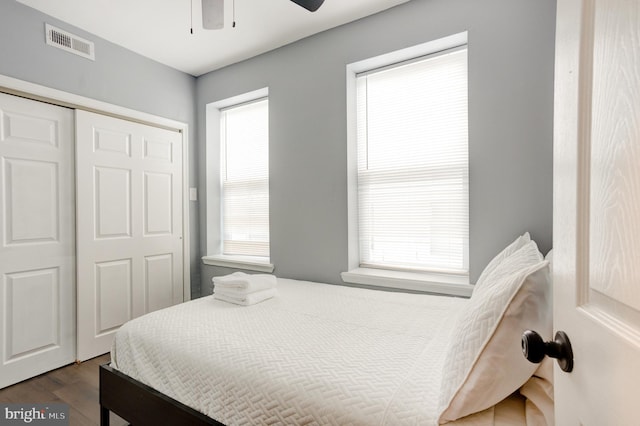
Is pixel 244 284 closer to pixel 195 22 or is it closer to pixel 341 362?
pixel 341 362

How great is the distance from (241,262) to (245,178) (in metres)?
0.90

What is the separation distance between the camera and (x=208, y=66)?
335cm

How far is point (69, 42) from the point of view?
8.38 ft

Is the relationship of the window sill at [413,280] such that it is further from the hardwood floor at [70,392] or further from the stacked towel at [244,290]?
the hardwood floor at [70,392]

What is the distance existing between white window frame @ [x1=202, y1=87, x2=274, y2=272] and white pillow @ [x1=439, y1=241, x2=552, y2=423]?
259cm

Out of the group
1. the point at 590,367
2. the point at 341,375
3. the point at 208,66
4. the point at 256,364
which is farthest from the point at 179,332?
the point at 208,66

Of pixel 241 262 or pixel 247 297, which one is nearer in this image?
pixel 247 297

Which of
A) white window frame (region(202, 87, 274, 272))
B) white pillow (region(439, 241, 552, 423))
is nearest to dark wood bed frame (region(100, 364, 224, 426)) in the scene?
white pillow (region(439, 241, 552, 423))

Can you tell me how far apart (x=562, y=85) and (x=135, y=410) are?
189 cm

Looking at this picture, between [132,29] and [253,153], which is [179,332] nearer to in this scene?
[253,153]

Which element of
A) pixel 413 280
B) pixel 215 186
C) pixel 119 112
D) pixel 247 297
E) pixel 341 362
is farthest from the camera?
pixel 215 186

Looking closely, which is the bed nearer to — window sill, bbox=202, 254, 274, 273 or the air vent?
window sill, bbox=202, 254, 274, 273

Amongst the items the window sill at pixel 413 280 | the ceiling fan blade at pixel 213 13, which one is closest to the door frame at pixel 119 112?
the ceiling fan blade at pixel 213 13

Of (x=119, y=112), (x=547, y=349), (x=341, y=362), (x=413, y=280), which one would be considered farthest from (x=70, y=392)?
(x=547, y=349)
